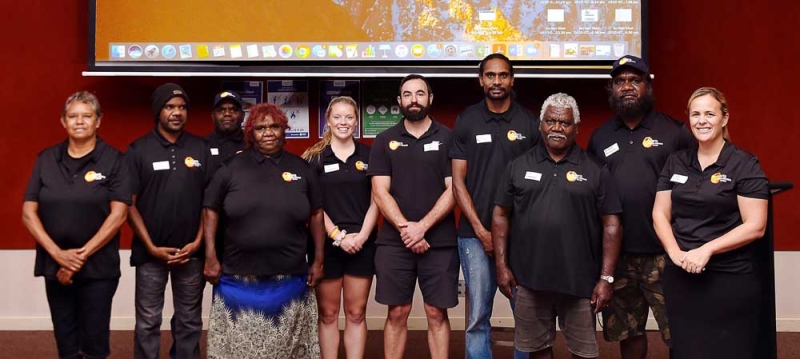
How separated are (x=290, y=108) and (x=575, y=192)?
2.58 m

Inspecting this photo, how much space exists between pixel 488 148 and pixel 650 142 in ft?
2.55

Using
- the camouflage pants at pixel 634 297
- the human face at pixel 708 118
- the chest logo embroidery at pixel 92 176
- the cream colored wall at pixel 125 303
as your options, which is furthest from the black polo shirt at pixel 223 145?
the human face at pixel 708 118

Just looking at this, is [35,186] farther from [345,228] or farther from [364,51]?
[364,51]

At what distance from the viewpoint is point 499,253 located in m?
3.92

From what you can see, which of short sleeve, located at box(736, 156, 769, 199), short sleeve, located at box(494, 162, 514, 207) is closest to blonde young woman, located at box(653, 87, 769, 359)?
short sleeve, located at box(736, 156, 769, 199)

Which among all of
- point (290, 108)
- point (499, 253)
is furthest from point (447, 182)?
point (290, 108)

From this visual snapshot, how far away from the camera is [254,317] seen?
159 inches

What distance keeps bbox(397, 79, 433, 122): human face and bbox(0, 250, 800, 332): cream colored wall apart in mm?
1975

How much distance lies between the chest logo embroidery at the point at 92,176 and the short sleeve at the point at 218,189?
0.50 meters

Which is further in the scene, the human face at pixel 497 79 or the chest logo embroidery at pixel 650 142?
the human face at pixel 497 79

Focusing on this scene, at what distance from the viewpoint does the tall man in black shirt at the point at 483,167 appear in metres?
4.14

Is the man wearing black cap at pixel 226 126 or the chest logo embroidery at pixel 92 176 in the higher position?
the man wearing black cap at pixel 226 126

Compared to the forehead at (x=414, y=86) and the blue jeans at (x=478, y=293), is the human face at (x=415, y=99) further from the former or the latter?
the blue jeans at (x=478, y=293)

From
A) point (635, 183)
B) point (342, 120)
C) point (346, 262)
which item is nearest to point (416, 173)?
point (342, 120)
